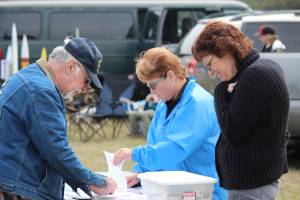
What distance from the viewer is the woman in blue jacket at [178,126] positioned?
434 centimetres

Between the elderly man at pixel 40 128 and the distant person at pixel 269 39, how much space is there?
5747mm

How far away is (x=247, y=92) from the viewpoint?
12.2ft

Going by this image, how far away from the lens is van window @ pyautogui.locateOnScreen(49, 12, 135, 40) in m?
15.8

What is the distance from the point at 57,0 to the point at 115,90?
3837 millimetres

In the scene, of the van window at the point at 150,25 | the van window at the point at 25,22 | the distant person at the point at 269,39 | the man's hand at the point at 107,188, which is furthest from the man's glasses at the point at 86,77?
the van window at the point at 25,22

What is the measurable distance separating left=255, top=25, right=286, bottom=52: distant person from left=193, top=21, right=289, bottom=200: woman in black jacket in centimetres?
556

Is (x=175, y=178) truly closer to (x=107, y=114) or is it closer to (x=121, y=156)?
(x=121, y=156)

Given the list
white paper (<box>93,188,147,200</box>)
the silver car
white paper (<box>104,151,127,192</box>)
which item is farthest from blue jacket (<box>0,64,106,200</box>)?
the silver car

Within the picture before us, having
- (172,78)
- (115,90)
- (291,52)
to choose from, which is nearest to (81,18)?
(115,90)

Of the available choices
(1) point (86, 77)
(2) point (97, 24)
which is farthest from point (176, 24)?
(1) point (86, 77)

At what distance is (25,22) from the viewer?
1575 cm

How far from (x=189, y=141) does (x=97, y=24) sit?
11834mm

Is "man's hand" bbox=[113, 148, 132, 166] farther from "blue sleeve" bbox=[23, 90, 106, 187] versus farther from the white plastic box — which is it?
"blue sleeve" bbox=[23, 90, 106, 187]

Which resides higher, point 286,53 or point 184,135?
point 184,135
